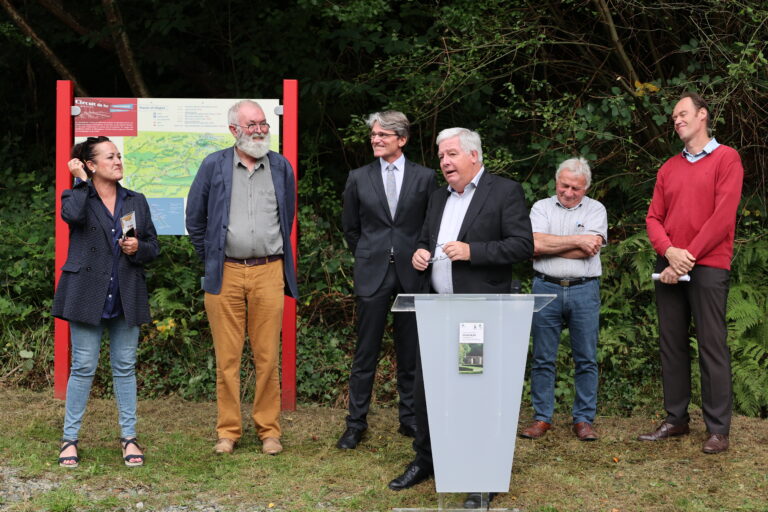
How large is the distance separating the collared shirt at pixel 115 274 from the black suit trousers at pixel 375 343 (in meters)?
1.54

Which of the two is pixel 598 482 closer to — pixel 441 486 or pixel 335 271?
pixel 441 486

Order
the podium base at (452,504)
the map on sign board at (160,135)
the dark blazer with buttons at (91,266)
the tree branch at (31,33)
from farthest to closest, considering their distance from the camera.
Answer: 1. the tree branch at (31,33)
2. the map on sign board at (160,135)
3. the dark blazer with buttons at (91,266)
4. the podium base at (452,504)

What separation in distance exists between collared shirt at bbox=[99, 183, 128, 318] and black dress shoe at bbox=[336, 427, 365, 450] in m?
1.64

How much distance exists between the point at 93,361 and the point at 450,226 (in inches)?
89.4

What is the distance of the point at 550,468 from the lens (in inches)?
206

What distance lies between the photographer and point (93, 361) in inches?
206

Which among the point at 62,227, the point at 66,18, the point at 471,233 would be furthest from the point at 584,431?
the point at 66,18

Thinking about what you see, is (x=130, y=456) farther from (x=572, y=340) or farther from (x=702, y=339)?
(x=702, y=339)

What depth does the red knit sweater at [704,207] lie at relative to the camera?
5414mm

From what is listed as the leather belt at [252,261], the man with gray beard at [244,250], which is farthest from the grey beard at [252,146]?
the leather belt at [252,261]

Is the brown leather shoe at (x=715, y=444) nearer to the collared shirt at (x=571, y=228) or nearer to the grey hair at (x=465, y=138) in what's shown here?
the collared shirt at (x=571, y=228)

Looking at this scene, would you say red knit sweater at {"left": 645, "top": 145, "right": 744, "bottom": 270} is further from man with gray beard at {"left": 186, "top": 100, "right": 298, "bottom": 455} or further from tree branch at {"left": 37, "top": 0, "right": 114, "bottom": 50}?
tree branch at {"left": 37, "top": 0, "right": 114, "bottom": 50}

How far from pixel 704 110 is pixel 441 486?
2.94 meters

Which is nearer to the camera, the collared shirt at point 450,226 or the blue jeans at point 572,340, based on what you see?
the collared shirt at point 450,226
